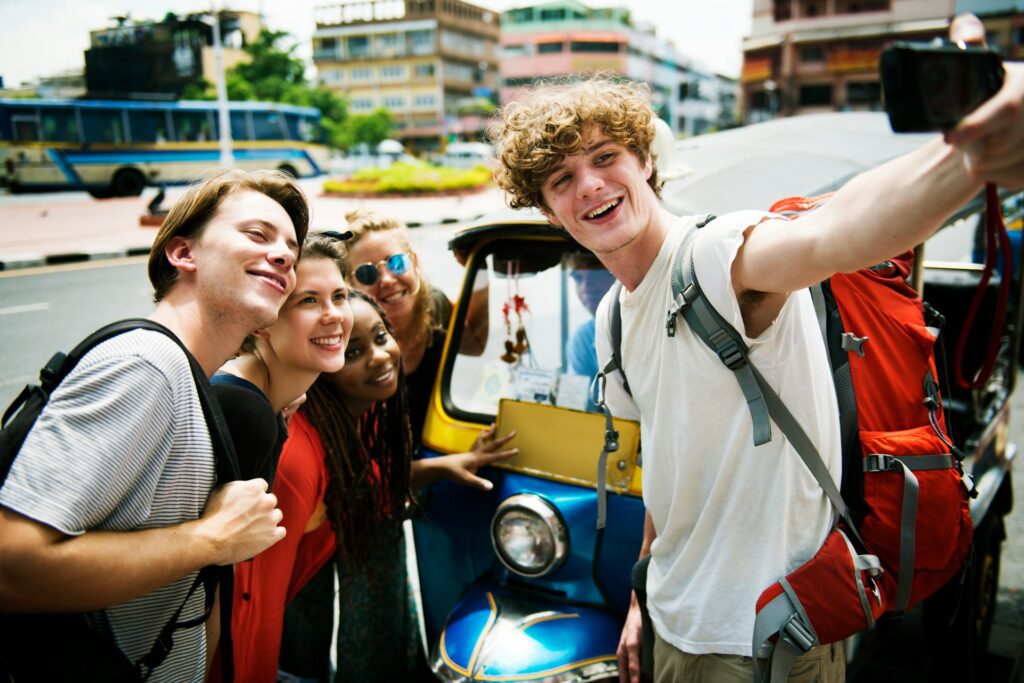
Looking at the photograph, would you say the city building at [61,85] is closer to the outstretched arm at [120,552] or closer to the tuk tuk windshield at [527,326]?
the tuk tuk windshield at [527,326]

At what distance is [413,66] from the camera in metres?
72.1

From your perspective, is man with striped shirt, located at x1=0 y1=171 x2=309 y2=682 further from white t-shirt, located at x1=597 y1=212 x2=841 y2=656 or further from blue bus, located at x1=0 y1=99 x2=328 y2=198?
blue bus, located at x1=0 y1=99 x2=328 y2=198

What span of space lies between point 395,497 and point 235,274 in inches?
41.8

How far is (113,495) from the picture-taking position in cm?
125

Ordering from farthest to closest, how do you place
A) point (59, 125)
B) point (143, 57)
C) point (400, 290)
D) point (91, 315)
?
1. point (143, 57)
2. point (59, 125)
3. point (91, 315)
4. point (400, 290)

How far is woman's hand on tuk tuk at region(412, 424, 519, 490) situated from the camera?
7.58ft

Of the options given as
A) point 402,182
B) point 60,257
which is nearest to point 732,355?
point 60,257

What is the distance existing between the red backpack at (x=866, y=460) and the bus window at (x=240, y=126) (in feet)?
93.6

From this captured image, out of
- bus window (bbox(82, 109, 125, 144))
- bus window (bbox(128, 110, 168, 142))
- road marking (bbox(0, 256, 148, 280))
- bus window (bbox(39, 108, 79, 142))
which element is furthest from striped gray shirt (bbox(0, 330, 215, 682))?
bus window (bbox(128, 110, 168, 142))

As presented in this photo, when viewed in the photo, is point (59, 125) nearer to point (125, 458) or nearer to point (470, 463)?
point (470, 463)

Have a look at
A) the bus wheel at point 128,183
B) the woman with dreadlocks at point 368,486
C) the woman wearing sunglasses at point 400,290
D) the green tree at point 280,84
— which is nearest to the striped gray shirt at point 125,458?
the woman with dreadlocks at point 368,486

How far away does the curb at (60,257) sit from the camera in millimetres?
12641

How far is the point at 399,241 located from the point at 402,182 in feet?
76.2

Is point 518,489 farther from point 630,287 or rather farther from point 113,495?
point 113,495
